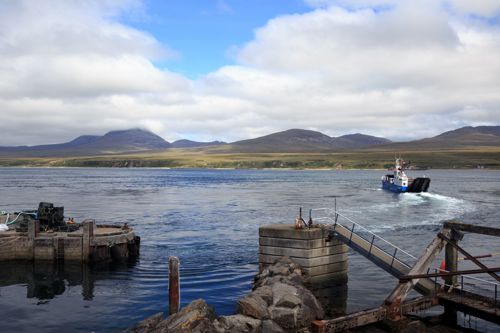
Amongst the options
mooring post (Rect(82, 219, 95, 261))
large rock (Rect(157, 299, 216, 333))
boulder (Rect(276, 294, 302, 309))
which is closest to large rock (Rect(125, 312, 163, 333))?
large rock (Rect(157, 299, 216, 333))

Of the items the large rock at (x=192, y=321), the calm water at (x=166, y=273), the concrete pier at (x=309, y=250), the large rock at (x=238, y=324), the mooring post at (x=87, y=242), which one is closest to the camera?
the large rock at (x=192, y=321)

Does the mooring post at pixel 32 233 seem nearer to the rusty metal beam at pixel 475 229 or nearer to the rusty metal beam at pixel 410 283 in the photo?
the rusty metal beam at pixel 410 283

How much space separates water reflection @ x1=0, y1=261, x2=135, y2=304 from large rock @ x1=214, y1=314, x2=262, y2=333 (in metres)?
13.0

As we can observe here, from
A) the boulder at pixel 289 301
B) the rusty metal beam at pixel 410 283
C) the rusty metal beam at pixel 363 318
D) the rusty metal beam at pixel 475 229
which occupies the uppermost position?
the rusty metal beam at pixel 475 229

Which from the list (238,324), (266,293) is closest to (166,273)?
(266,293)

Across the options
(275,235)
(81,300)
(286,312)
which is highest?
(275,235)

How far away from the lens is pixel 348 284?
2820 cm

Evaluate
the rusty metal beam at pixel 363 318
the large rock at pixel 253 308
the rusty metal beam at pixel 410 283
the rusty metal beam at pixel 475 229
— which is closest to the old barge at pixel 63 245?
the large rock at pixel 253 308

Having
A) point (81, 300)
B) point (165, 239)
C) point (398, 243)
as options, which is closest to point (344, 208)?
point (398, 243)

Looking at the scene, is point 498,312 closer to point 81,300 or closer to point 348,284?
point 348,284

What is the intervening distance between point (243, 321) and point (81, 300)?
1337 centimetres

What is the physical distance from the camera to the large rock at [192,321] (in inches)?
651

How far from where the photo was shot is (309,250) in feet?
79.5

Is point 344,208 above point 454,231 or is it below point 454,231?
below
